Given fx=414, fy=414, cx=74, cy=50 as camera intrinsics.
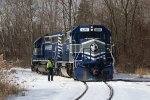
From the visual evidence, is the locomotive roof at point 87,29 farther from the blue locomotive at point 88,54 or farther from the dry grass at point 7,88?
the dry grass at point 7,88

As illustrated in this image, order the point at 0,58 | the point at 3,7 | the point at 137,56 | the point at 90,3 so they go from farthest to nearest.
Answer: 1. the point at 3,7
2. the point at 90,3
3. the point at 137,56
4. the point at 0,58

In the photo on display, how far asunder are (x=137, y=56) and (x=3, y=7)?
50997 mm

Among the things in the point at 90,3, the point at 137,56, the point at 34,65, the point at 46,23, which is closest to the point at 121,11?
the point at 137,56

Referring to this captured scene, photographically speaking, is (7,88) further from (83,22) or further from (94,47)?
(83,22)

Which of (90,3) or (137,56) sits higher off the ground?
(90,3)

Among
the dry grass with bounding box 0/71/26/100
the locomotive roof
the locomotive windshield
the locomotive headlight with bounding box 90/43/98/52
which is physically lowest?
the dry grass with bounding box 0/71/26/100

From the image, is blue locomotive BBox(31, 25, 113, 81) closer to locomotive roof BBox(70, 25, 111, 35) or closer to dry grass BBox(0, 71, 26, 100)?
locomotive roof BBox(70, 25, 111, 35)

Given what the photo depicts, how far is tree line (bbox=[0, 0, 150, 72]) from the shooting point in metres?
41.1

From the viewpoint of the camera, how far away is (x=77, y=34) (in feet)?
84.9

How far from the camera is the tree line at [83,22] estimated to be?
41094mm

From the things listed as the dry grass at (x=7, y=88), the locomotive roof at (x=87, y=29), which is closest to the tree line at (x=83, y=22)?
the locomotive roof at (x=87, y=29)

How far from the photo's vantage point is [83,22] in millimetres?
60031

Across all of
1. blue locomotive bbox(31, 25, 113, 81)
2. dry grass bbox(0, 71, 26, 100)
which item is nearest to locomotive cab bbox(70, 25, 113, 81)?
blue locomotive bbox(31, 25, 113, 81)

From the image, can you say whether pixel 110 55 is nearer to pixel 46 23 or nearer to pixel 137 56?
pixel 137 56
